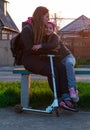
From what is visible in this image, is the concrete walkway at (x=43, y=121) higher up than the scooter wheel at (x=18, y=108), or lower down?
lower down

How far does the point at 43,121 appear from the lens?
6.31 m

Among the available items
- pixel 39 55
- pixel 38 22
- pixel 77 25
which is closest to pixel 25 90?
pixel 39 55

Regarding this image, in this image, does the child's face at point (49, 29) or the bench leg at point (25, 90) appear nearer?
the child's face at point (49, 29)

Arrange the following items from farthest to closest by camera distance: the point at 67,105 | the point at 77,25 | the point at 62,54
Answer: the point at 77,25 → the point at 62,54 → the point at 67,105

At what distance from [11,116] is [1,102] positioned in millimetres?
871

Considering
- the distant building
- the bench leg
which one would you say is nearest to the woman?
the bench leg

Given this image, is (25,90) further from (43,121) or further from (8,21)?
(8,21)

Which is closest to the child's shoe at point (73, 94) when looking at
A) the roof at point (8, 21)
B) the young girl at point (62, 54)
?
the young girl at point (62, 54)

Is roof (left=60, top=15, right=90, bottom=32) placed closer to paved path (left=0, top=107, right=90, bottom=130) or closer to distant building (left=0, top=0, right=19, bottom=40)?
distant building (left=0, top=0, right=19, bottom=40)

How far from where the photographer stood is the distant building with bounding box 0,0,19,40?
123 feet

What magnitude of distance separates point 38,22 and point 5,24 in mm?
31584

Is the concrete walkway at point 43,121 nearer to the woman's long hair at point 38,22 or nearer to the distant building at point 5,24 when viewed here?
the woman's long hair at point 38,22

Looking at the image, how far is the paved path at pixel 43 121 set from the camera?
5.92m

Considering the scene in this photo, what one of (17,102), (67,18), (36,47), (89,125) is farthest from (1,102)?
(67,18)
